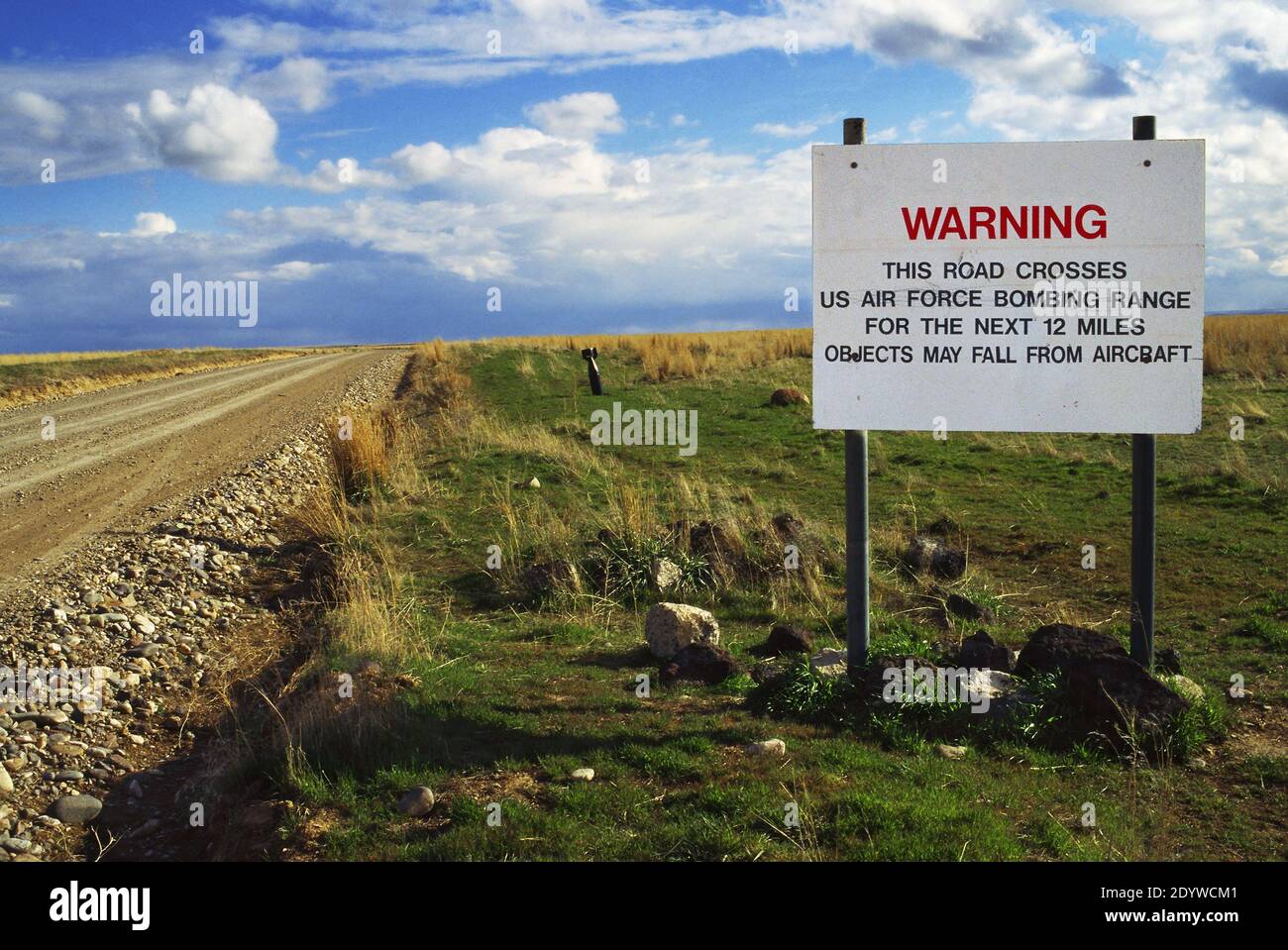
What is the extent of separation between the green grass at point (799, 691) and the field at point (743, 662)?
2cm

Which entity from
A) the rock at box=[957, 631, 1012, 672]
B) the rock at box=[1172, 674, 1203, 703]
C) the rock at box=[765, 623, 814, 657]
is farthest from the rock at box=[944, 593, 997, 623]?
the rock at box=[1172, 674, 1203, 703]

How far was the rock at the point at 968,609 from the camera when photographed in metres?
7.88

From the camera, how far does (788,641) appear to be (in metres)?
7.01

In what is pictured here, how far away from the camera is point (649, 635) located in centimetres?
710

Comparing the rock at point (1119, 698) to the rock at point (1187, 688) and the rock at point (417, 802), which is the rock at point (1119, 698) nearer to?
the rock at point (1187, 688)

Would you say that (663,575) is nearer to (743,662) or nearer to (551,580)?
(551,580)

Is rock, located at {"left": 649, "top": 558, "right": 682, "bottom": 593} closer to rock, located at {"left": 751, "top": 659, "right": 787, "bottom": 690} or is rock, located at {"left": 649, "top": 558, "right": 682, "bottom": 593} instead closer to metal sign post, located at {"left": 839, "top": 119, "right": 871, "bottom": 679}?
rock, located at {"left": 751, "top": 659, "right": 787, "bottom": 690}

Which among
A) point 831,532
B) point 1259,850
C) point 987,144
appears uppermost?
point 987,144

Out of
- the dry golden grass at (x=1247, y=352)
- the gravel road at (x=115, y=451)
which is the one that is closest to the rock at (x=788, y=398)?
the dry golden grass at (x=1247, y=352)

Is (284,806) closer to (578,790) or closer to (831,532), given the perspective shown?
(578,790)

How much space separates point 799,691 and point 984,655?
130 cm

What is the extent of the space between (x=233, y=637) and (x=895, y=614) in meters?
5.31

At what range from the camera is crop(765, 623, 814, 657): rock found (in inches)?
275
